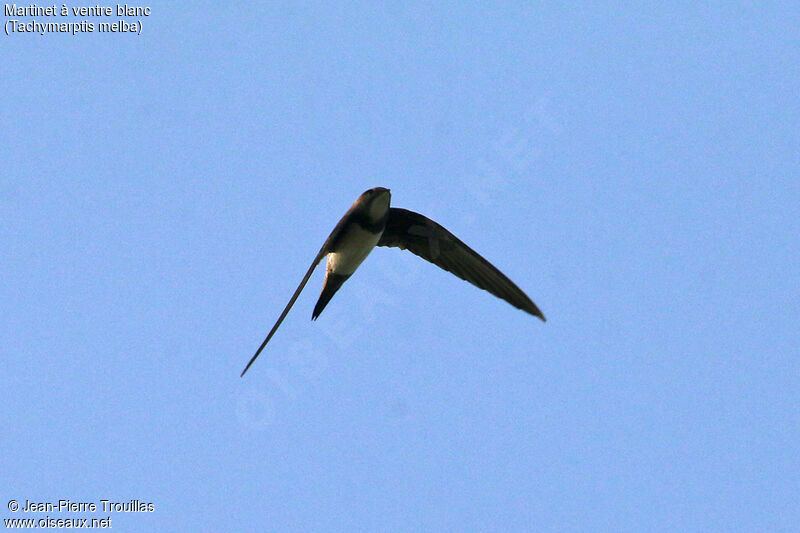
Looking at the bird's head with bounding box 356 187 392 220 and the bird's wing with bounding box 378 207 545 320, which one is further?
the bird's wing with bounding box 378 207 545 320

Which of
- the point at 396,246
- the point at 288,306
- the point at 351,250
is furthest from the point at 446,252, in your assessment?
the point at 288,306

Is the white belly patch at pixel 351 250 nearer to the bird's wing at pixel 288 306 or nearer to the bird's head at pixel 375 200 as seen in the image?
the bird's head at pixel 375 200

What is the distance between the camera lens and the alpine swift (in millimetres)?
7691

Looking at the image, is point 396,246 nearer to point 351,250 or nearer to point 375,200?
point 351,250

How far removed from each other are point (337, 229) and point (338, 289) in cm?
69

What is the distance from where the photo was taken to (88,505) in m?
7.86

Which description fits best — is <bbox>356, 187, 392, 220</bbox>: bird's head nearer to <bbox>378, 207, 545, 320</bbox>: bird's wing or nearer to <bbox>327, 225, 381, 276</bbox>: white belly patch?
<bbox>327, 225, 381, 276</bbox>: white belly patch

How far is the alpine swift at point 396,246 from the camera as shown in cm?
769

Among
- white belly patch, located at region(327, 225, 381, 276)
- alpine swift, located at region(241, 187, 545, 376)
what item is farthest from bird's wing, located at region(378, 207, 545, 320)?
white belly patch, located at region(327, 225, 381, 276)

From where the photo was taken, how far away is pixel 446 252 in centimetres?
863

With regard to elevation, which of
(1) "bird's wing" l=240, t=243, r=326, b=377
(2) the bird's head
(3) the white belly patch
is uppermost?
(2) the bird's head

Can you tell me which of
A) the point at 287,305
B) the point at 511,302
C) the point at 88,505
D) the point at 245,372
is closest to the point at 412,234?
the point at 511,302

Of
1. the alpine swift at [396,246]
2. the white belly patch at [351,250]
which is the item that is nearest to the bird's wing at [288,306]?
the alpine swift at [396,246]

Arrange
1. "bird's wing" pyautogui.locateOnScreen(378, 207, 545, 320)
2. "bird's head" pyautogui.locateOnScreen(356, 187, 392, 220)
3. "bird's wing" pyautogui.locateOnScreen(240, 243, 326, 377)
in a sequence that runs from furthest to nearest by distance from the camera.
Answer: "bird's wing" pyautogui.locateOnScreen(378, 207, 545, 320), "bird's head" pyautogui.locateOnScreen(356, 187, 392, 220), "bird's wing" pyautogui.locateOnScreen(240, 243, 326, 377)
